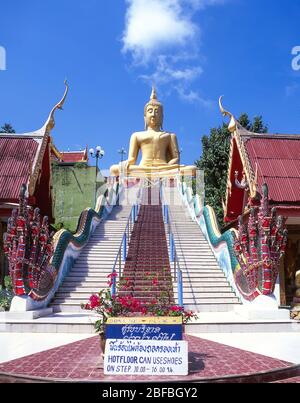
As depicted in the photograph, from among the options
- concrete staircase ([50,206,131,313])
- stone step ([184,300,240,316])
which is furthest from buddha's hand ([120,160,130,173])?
stone step ([184,300,240,316])

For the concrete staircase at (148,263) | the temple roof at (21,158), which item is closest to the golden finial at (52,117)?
the temple roof at (21,158)

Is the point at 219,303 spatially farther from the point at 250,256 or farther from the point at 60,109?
the point at 60,109

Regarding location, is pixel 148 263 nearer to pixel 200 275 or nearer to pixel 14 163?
pixel 200 275

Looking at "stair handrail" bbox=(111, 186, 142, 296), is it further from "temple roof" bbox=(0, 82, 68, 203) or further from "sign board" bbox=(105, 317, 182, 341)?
"temple roof" bbox=(0, 82, 68, 203)

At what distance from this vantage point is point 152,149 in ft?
100

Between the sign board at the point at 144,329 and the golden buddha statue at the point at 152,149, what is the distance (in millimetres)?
22175

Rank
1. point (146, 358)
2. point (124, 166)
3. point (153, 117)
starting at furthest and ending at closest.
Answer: point (153, 117) → point (124, 166) → point (146, 358)

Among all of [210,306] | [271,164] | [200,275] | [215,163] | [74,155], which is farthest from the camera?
[74,155]

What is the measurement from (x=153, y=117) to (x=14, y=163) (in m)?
18.7

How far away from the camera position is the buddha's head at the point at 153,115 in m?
31.8

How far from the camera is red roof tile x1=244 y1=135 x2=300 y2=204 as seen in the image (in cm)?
1323

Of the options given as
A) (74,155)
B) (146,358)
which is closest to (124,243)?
(146,358)

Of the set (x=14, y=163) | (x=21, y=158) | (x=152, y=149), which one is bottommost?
(x=14, y=163)

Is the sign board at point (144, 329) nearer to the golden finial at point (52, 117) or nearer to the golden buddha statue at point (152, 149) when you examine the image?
the golden finial at point (52, 117)
